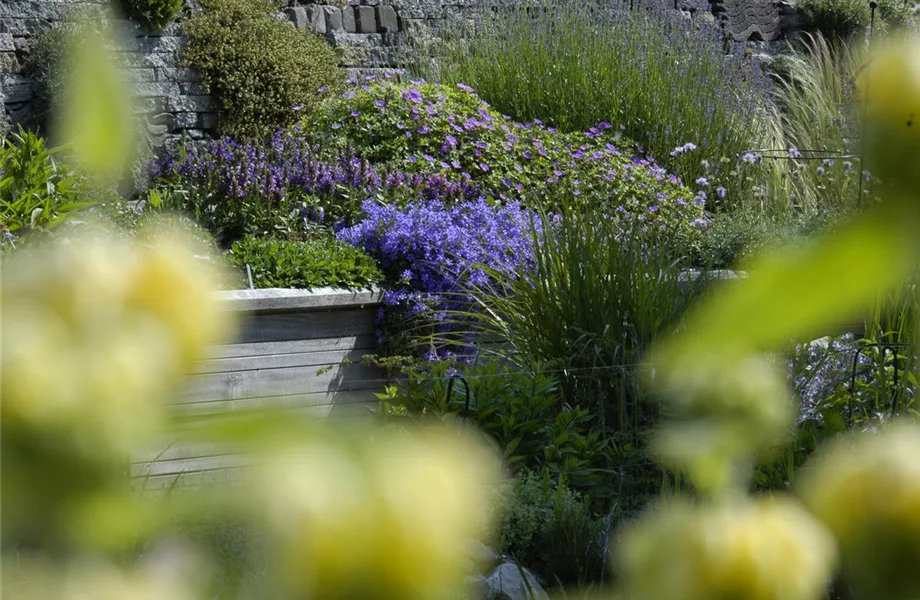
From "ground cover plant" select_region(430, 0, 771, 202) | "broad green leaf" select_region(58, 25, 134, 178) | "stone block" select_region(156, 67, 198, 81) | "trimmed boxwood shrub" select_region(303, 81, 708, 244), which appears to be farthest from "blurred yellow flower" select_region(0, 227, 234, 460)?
"stone block" select_region(156, 67, 198, 81)

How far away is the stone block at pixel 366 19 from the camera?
957 centimetres

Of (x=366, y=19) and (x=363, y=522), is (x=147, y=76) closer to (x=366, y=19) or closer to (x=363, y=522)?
(x=366, y=19)

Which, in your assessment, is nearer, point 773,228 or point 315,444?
point 315,444

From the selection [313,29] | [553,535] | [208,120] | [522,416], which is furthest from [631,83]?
[553,535]

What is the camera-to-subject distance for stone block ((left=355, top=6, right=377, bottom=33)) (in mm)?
9570

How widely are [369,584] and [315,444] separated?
25 millimetres

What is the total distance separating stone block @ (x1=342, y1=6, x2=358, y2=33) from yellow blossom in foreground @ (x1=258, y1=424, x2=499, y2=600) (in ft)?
31.9

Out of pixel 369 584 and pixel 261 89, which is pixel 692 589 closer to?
pixel 369 584

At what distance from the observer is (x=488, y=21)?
9.14m

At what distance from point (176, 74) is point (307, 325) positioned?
16.4 ft

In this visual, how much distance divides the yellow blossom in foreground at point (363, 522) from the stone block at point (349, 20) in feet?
31.9

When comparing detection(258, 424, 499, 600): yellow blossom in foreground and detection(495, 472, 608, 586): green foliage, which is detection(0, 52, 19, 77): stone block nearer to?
detection(495, 472, 608, 586): green foliage

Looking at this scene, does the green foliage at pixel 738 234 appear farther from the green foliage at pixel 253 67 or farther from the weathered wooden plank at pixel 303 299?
the green foliage at pixel 253 67

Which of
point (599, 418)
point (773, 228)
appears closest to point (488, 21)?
point (773, 228)
